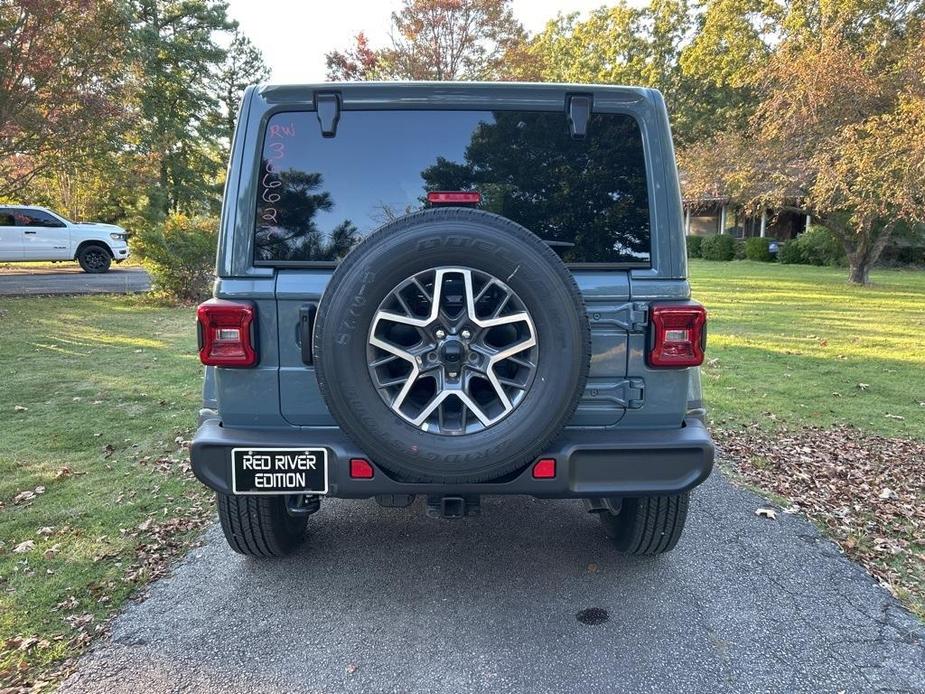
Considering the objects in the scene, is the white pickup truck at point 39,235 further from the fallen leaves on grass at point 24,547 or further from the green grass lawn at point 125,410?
the fallen leaves on grass at point 24,547

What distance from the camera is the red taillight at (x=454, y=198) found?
271 centimetres

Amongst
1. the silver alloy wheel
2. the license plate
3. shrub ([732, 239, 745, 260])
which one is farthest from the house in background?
the license plate

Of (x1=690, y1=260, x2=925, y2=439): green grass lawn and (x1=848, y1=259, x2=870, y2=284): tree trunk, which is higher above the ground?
(x1=848, y1=259, x2=870, y2=284): tree trunk

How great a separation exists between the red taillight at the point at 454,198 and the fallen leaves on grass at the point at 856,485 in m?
2.61

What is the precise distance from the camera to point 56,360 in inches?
314

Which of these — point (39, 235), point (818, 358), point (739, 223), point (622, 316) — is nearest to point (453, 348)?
point (622, 316)

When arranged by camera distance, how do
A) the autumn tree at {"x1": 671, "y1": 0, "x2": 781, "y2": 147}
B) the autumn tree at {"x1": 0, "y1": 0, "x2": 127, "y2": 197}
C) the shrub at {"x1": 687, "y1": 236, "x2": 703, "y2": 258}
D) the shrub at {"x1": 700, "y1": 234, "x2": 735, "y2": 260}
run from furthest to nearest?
the shrub at {"x1": 687, "y1": 236, "x2": 703, "y2": 258}, the shrub at {"x1": 700, "y1": 234, "x2": 735, "y2": 260}, the autumn tree at {"x1": 671, "y1": 0, "x2": 781, "y2": 147}, the autumn tree at {"x1": 0, "y1": 0, "x2": 127, "y2": 197}

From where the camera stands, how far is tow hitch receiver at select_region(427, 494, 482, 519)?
8.69ft

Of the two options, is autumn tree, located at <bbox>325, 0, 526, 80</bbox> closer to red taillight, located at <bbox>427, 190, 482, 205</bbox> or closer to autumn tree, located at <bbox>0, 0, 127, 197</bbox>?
autumn tree, located at <bbox>0, 0, 127, 197</bbox>

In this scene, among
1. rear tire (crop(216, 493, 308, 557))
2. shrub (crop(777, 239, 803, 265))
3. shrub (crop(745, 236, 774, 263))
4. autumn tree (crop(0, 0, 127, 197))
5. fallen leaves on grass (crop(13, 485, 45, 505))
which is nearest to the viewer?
rear tire (crop(216, 493, 308, 557))

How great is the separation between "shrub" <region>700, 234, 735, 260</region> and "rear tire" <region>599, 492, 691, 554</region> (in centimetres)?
2975

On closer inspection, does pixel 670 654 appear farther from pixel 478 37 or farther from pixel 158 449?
pixel 478 37

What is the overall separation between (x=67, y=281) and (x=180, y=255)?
6115 millimetres

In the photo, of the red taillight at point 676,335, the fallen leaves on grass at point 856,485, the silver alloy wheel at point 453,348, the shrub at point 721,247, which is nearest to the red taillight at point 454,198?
the silver alloy wheel at point 453,348
